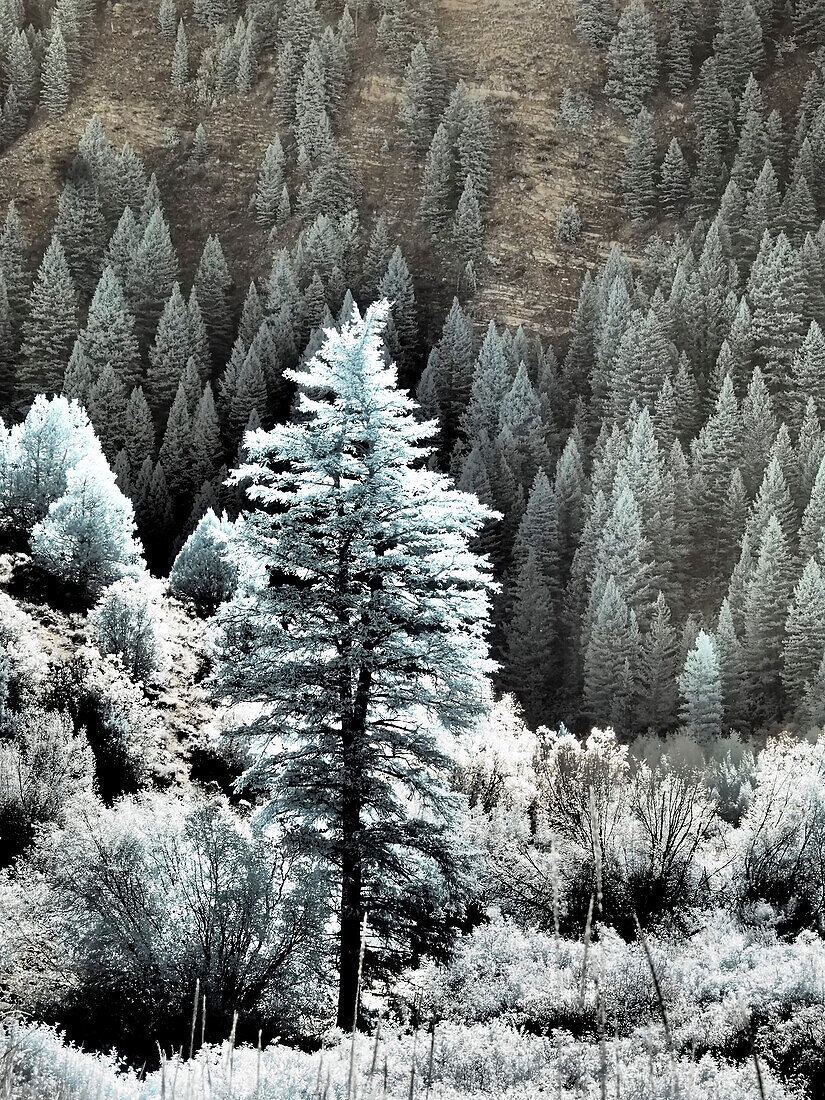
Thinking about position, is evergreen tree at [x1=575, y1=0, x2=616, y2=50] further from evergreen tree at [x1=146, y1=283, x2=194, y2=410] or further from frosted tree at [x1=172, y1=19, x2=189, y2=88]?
evergreen tree at [x1=146, y1=283, x2=194, y2=410]

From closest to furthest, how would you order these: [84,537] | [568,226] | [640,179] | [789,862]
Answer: [789,862] → [84,537] → [568,226] → [640,179]

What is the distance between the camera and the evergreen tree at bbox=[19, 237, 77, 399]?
86312 millimetres

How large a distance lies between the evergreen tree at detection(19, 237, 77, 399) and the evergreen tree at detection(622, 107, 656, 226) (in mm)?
50725

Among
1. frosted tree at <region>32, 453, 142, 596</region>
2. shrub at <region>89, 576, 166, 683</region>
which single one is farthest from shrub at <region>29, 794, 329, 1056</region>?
frosted tree at <region>32, 453, 142, 596</region>

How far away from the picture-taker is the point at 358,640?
13594mm

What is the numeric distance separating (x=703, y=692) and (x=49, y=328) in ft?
203

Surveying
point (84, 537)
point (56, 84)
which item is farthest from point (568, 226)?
point (84, 537)

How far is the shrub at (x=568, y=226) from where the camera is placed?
9725 centimetres

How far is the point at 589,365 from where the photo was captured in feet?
280

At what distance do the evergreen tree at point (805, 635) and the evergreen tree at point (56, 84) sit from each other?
306 feet

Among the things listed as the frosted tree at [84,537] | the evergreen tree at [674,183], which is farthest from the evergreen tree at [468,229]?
the frosted tree at [84,537]

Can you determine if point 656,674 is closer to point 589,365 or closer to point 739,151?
point 589,365

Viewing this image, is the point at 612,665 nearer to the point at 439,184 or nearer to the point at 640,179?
the point at 439,184

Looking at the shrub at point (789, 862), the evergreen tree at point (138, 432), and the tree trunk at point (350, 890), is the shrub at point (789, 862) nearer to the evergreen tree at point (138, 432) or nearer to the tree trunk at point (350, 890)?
the tree trunk at point (350, 890)
